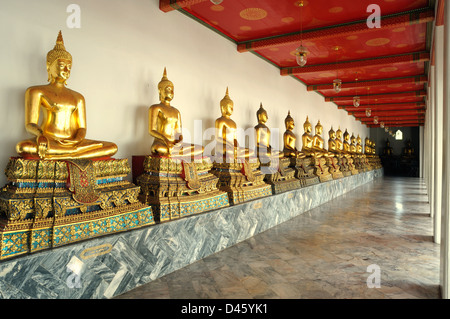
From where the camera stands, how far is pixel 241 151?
4.73m

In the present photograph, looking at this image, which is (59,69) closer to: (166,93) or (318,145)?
(166,93)

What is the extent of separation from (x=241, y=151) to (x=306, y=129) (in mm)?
4293

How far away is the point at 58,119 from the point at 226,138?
263cm

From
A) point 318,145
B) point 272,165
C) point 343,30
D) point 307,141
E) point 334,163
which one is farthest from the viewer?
point 334,163

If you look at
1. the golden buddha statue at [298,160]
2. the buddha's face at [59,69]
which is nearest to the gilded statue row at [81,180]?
the buddha's face at [59,69]

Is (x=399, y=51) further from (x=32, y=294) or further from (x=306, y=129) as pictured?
(x=32, y=294)

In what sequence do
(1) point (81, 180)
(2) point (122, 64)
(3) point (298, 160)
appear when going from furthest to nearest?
(3) point (298, 160) < (2) point (122, 64) < (1) point (81, 180)

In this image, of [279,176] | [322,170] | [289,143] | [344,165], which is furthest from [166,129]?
[344,165]

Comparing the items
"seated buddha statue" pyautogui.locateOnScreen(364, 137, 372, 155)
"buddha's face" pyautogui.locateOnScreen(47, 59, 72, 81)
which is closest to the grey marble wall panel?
"buddha's face" pyautogui.locateOnScreen(47, 59, 72, 81)

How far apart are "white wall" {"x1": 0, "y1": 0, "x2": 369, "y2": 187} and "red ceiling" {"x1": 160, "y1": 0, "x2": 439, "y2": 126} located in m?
0.34

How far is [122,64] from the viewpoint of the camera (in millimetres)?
3607

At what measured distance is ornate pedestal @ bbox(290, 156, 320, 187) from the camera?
6480 mm

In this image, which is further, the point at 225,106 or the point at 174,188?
the point at 225,106

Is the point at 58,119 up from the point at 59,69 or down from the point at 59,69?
down
